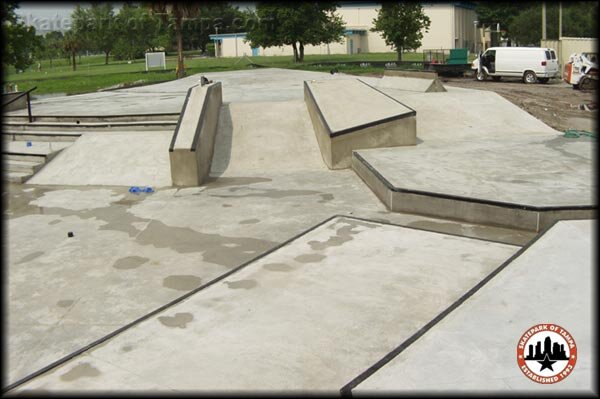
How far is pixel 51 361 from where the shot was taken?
5035 mm

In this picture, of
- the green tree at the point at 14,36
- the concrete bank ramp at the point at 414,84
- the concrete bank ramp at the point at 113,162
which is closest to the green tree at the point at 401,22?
the concrete bank ramp at the point at 414,84

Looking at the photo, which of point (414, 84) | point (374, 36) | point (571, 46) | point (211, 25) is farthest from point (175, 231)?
point (211, 25)

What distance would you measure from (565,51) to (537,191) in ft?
103

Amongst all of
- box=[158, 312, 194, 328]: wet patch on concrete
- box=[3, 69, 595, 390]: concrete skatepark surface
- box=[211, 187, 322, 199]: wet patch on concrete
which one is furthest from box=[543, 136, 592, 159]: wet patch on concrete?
box=[158, 312, 194, 328]: wet patch on concrete

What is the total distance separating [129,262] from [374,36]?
84095 mm

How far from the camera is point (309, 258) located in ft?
23.5

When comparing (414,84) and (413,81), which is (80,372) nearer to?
(414,84)

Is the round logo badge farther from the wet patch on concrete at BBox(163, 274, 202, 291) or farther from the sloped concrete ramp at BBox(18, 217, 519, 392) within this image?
the wet patch on concrete at BBox(163, 274, 202, 291)

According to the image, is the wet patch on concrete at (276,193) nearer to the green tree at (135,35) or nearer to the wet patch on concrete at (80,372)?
the wet patch on concrete at (80,372)

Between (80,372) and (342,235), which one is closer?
(80,372)

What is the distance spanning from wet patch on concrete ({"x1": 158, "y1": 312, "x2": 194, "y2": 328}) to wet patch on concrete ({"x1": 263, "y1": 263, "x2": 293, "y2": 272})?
4.74 ft

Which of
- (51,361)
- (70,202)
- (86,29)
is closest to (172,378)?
(51,361)

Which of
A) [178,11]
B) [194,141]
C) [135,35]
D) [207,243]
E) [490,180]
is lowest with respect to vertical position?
[207,243]

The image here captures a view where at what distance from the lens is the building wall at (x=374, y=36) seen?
273ft
